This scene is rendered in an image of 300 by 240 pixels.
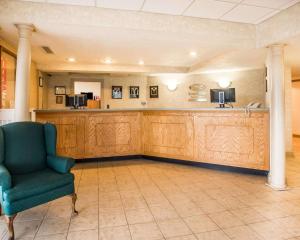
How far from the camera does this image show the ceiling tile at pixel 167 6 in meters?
3.04

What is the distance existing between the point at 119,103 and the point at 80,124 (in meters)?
3.05

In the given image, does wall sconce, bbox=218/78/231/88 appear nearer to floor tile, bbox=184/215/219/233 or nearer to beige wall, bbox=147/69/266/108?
beige wall, bbox=147/69/266/108

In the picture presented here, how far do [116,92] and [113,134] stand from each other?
302 centimetres

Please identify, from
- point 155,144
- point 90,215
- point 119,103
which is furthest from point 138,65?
point 90,215

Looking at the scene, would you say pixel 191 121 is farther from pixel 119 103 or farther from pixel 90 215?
pixel 119 103

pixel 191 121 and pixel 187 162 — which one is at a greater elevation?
pixel 191 121

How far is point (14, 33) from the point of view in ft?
11.4

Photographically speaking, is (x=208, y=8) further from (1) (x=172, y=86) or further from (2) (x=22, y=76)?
(1) (x=172, y=86)

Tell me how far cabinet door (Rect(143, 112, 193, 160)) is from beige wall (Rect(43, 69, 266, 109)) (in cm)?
272

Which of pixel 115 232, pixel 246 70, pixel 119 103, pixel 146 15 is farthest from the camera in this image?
pixel 119 103

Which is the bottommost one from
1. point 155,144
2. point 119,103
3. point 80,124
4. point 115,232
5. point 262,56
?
point 115,232

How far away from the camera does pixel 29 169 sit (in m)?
2.62

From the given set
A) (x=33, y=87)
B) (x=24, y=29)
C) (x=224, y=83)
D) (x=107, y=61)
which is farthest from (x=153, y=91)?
(x=24, y=29)

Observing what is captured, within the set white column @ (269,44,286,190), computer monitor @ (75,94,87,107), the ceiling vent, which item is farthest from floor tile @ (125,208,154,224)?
the ceiling vent
